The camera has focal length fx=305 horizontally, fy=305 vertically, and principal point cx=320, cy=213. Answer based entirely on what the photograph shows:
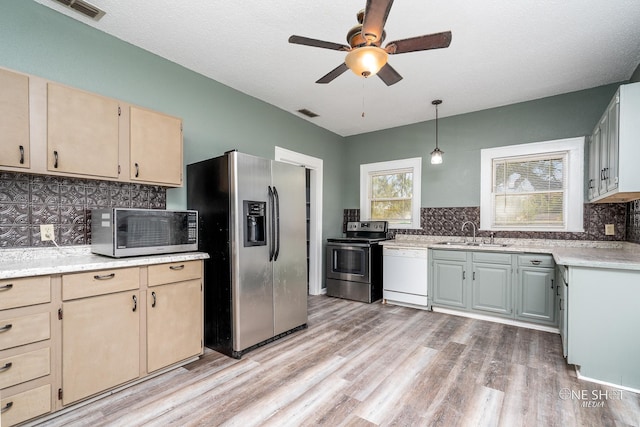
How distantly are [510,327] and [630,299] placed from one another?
1.48 m

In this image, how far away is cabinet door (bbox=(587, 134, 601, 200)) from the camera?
304 centimetres

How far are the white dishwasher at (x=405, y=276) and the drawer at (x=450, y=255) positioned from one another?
0.14m

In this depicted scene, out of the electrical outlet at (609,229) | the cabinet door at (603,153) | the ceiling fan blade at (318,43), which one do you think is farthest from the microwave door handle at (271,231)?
the electrical outlet at (609,229)

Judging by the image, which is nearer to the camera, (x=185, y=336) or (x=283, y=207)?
(x=185, y=336)

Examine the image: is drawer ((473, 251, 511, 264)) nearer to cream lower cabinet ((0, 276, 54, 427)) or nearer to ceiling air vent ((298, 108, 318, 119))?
ceiling air vent ((298, 108, 318, 119))

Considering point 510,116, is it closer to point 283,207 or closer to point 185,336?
point 283,207

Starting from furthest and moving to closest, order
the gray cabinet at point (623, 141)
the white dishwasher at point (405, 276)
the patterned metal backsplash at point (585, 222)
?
the white dishwasher at point (405, 276), the patterned metal backsplash at point (585, 222), the gray cabinet at point (623, 141)

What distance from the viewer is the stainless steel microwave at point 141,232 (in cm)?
218

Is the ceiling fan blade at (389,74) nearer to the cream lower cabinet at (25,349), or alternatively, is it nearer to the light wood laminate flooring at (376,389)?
the light wood laminate flooring at (376,389)

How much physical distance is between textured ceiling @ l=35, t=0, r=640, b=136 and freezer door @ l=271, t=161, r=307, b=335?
1.08 meters

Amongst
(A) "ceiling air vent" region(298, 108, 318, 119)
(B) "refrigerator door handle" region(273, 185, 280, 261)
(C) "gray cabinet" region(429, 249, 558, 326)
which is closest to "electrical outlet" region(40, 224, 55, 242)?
(B) "refrigerator door handle" region(273, 185, 280, 261)

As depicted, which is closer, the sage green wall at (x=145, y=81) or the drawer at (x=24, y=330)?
the drawer at (x=24, y=330)

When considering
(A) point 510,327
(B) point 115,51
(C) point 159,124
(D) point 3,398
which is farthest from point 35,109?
(A) point 510,327

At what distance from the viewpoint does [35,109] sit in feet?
6.37
